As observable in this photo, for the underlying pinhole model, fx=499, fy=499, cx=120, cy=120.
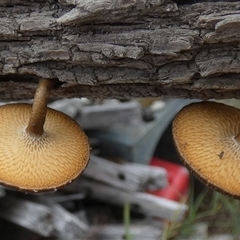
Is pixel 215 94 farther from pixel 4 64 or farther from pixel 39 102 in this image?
pixel 4 64

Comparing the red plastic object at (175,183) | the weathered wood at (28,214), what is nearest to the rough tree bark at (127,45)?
the weathered wood at (28,214)

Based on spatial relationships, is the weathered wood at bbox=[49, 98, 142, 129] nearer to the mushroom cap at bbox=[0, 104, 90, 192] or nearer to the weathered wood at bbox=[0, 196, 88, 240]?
the weathered wood at bbox=[0, 196, 88, 240]

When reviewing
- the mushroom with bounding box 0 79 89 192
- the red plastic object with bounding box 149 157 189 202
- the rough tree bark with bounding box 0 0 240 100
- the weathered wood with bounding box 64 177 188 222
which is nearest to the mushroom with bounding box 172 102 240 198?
the rough tree bark with bounding box 0 0 240 100

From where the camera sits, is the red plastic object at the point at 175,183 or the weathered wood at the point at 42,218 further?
the red plastic object at the point at 175,183

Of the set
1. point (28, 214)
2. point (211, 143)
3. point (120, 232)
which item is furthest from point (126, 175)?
point (211, 143)

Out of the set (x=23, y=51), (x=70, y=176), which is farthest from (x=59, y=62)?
(x=70, y=176)

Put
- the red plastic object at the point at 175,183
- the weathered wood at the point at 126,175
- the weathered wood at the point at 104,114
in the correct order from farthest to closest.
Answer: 1. the red plastic object at the point at 175,183
2. the weathered wood at the point at 104,114
3. the weathered wood at the point at 126,175

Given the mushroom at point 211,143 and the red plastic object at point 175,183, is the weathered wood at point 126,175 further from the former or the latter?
the mushroom at point 211,143
